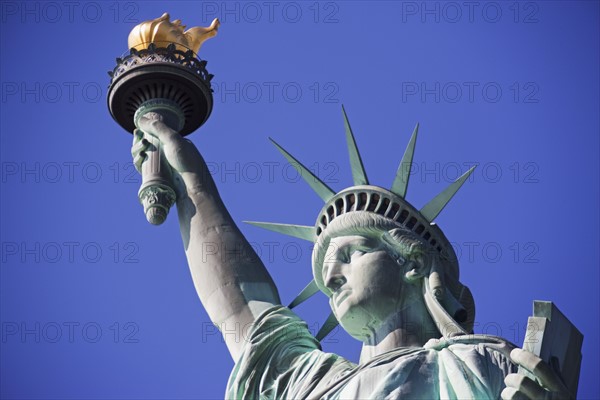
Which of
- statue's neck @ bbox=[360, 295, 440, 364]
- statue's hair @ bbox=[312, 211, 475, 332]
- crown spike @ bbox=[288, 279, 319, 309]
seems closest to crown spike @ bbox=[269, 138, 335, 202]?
statue's hair @ bbox=[312, 211, 475, 332]

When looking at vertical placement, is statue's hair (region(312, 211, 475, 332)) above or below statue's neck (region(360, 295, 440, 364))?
above

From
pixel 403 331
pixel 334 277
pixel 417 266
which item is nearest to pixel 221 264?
pixel 334 277

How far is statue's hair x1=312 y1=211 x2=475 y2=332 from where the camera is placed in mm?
19375

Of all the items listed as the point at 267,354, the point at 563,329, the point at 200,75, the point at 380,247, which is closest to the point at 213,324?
the point at 267,354

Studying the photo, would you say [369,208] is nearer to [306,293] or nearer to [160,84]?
[306,293]

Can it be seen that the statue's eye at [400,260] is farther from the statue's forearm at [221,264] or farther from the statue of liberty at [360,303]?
the statue's forearm at [221,264]

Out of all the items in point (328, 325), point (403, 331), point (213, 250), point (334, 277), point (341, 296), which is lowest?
point (403, 331)

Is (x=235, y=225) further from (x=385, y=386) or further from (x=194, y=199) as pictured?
(x=385, y=386)

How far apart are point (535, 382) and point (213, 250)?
236 inches

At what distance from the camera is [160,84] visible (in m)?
22.5

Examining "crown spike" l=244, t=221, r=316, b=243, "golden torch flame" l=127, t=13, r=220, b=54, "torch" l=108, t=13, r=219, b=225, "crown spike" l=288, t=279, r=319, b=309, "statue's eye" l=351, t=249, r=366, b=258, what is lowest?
"statue's eye" l=351, t=249, r=366, b=258

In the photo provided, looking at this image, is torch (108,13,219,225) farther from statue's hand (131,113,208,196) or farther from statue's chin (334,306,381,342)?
statue's chin (334,306,381,342)

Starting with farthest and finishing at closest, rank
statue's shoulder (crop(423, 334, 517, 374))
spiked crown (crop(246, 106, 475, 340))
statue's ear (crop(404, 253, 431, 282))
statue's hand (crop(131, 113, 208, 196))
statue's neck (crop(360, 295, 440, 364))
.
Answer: statue's hand (crop(131, 113, 208, 196)) < spiked crown (crop(246, 106, 475, 340)) < statue's ear (crop(404, 253, 431, 282)) < statue's neck (crop(360, 295, 440, 364)) < statue's shoulder (crop(423, 334, 517, 374))

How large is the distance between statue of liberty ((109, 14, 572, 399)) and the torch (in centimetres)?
162
